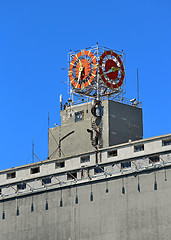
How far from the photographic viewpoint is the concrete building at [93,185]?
3147 inches

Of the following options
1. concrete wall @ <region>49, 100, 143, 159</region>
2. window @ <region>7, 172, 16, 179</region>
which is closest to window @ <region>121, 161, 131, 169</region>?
concrete wall @ <region>49, 100, 143, 159</region>

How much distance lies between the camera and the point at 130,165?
83375 millimetres


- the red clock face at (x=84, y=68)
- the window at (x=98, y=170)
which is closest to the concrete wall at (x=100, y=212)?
the window at (x=98, y=170)

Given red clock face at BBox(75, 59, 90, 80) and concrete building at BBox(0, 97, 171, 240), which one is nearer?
concrete building at BBox(0, 97, 171, 240)

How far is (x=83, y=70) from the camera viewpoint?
95.2 m

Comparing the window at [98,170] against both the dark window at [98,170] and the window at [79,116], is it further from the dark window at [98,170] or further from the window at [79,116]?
the window at [79,116]

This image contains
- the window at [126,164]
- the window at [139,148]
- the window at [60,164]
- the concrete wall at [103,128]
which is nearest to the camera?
the window at [139,148]

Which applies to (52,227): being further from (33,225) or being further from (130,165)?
(130,165)

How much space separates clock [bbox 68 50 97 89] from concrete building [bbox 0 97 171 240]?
11.5 ft

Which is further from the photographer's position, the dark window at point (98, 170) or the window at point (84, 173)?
the window at point (84, 173)

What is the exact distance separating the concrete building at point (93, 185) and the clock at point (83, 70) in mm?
3500

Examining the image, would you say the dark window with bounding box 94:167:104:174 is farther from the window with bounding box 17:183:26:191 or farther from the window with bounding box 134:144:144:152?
the window with bounding box 17:183:26:191

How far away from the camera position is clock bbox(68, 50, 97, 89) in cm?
9438

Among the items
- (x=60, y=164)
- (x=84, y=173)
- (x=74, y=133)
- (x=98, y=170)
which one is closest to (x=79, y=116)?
(x=74, y=133)
